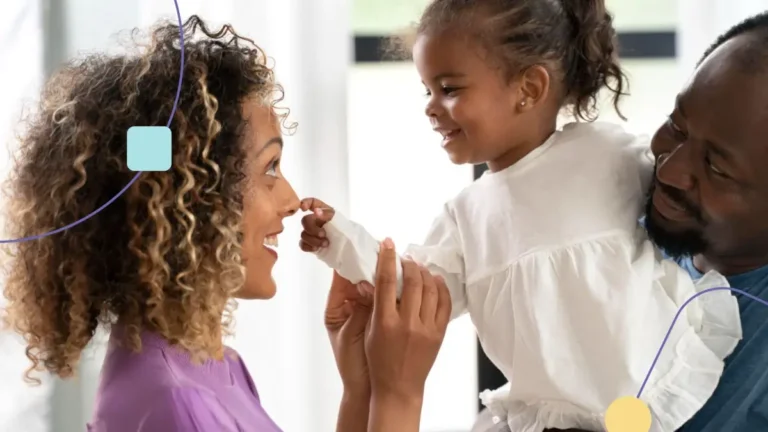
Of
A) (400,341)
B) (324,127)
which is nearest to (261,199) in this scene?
(400,341)

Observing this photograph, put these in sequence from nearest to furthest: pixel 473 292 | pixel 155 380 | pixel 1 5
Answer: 1. pixel 155 380
2. pixel 473 292
3. pixel 1 5

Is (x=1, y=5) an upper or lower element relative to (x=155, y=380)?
upper

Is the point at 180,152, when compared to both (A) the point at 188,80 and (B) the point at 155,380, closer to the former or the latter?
(A) the point at 188,80

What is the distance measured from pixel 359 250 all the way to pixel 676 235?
0.43 meters

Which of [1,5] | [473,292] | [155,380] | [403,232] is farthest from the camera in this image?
[403,232]

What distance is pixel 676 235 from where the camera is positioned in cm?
122

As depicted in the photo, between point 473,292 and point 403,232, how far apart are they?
82 cm

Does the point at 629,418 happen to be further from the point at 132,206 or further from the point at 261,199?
the point at 132,206

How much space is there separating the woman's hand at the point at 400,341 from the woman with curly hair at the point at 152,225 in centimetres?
16

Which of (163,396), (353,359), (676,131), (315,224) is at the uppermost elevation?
(676,131)

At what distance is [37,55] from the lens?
1736 millimetres

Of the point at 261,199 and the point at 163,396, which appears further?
the point at 261,199

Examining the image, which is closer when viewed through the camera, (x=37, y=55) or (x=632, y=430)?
(x=632, y=430)

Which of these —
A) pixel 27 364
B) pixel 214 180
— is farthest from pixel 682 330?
pixel 27 364
